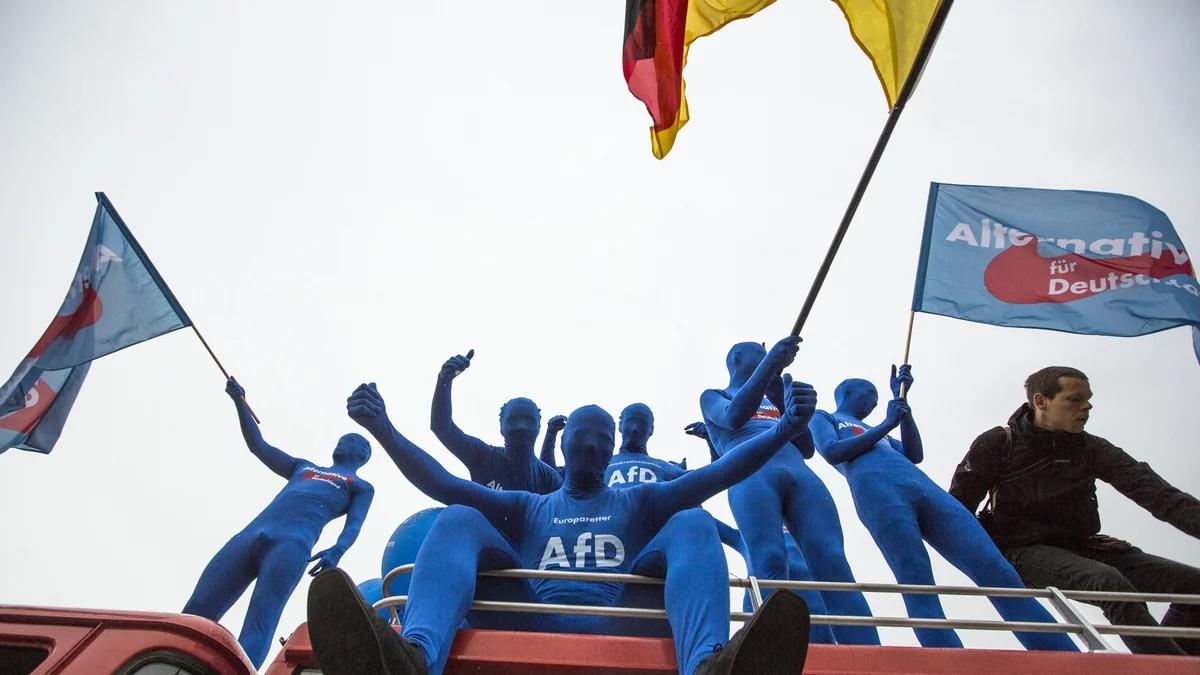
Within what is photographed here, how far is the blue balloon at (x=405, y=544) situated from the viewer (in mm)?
5625

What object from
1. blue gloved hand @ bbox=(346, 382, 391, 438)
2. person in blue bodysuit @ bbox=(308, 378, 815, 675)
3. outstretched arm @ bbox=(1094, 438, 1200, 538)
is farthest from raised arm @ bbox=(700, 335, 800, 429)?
blue gloved hand @ bbox=(346, 382, 391, 438)

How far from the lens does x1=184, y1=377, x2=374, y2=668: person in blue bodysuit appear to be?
5.62m

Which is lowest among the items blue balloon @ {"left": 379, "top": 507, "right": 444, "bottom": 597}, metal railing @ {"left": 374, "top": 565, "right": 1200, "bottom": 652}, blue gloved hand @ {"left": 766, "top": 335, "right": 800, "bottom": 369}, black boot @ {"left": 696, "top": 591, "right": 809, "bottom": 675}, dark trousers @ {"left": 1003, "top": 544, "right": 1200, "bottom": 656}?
blue balloon @ {"left": 379, "top": 507, "right": 444, "bottom": 597}

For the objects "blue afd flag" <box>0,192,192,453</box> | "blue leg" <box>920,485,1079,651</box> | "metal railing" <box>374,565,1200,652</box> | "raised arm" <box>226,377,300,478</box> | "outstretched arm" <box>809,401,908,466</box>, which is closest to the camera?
"metal railing" <box>374,565,1200,652</box>

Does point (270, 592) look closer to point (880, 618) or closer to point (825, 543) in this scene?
point (825, 543)

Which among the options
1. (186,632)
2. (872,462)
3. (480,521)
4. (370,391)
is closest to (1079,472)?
(872,462)

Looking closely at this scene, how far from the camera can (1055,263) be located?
254 inches

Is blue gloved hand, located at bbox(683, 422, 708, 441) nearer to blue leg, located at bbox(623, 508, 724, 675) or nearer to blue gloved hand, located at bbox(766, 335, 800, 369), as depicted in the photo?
blue gloved hand, located at bbox(766, 335, 800, 369)

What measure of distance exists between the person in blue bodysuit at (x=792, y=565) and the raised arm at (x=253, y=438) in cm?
344

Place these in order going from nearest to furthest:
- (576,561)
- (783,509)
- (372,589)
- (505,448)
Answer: (576,561), (783,509), (505,448), (372,589)

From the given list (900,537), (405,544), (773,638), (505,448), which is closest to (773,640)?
(773,638)

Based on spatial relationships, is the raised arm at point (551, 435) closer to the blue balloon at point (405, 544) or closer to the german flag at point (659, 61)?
the blue balloon at point (405, 544)

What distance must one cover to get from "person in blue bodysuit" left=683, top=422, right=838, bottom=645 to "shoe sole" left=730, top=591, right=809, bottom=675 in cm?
195

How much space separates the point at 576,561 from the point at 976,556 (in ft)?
7.98
